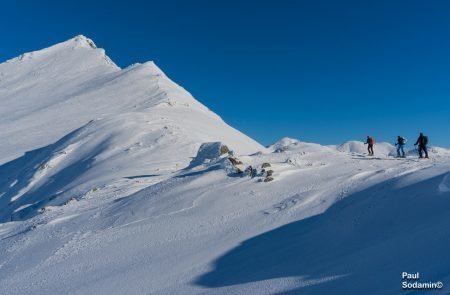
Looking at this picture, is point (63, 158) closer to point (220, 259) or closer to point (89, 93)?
point (220, 259)

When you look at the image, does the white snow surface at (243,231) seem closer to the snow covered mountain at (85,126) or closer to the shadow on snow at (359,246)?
the shadow on snow at (359,246)

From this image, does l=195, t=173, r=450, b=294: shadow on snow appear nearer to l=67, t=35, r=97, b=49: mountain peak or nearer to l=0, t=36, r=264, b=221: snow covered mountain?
l=0, t=36, r=264, b=221: snow covered mountain

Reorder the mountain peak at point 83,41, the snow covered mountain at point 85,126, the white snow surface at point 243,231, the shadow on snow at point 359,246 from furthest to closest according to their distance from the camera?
the mountain peak at point 83,41 → the snow covered mountain at point 85,126 → the white snow surface at point 243,231 → the shadow on snow at point 359,246

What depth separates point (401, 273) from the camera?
21.8 feet

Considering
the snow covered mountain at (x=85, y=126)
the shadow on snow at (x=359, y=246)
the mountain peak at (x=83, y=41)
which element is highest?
the mountain peak at (x=83, y=41)

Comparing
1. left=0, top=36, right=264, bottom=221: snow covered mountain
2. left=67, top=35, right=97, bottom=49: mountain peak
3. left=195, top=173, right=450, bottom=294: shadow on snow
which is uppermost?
left=67, top=35, right=97, bottom=49: mountain peak

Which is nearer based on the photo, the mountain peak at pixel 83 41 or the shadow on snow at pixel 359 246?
the shadow on snow at pixel 359 246

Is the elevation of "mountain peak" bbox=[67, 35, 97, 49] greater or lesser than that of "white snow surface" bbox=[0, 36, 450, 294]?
greater

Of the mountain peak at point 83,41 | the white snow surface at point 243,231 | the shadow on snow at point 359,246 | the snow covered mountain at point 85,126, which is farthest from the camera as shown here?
the mountain peak at point 83,41

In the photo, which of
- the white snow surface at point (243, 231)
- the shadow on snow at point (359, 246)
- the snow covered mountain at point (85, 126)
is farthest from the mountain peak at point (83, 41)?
the shadow on snow at point (359, 246)

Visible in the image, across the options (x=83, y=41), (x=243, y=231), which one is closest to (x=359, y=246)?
(x=243, y=231)

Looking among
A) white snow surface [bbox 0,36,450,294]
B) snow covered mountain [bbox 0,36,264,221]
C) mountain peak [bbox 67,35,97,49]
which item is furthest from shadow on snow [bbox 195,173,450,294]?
mountain peak [bbox 67,35,97,49]

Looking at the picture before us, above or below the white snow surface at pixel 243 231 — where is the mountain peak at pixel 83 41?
above

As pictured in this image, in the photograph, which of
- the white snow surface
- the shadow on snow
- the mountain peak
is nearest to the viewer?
the shadow on snow
